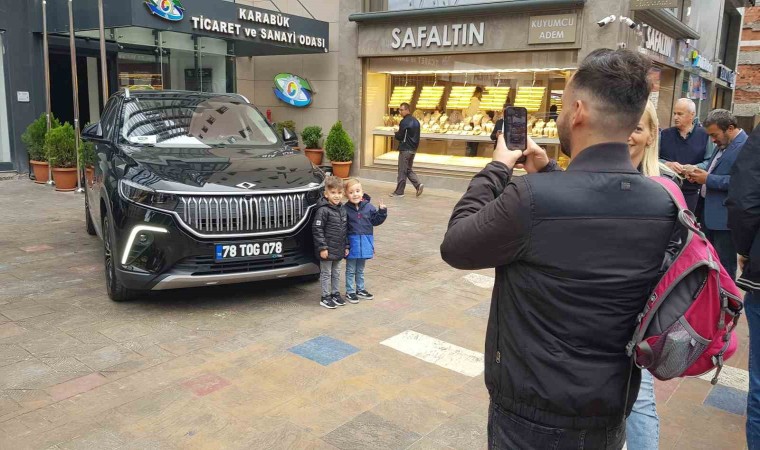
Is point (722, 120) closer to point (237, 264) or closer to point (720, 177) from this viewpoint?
point (720, 177)

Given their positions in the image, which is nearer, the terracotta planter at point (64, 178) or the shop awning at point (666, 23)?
the terracotta planter at point (64, 178)

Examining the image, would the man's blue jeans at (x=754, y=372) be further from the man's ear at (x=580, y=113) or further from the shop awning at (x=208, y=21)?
the shop awning at (x=208, y=21)

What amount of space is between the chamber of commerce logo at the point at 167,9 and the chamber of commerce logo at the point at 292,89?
3.94 meters

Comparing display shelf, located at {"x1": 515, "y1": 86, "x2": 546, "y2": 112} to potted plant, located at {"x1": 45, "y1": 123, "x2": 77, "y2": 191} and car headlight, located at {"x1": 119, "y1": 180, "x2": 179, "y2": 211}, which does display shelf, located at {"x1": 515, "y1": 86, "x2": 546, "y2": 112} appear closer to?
potted plant, located at {"x1": 45, "y1": 123, "x2": 77, "y2": 191}

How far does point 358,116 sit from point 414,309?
9.98m

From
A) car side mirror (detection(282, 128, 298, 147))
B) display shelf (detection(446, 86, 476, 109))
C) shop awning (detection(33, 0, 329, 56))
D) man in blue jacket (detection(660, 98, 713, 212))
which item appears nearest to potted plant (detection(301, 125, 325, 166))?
shop awning (detection(33, 0, 329, 56))

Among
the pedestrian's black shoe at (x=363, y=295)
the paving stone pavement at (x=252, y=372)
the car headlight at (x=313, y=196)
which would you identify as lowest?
the paving stone pavement at (x=252, y=372)

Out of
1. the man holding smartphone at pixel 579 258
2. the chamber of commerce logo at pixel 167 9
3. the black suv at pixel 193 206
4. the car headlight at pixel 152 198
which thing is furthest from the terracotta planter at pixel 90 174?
the man holding smartphone at pixel 579 258

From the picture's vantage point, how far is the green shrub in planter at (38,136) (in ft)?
40.1

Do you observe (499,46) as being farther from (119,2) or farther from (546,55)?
(119,2)

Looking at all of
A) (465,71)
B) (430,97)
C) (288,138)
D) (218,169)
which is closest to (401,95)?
(430,97)

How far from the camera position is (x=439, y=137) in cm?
1444

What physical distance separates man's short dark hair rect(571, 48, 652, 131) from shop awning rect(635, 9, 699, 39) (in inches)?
446

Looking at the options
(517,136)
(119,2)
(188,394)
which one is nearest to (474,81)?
(119,2)
